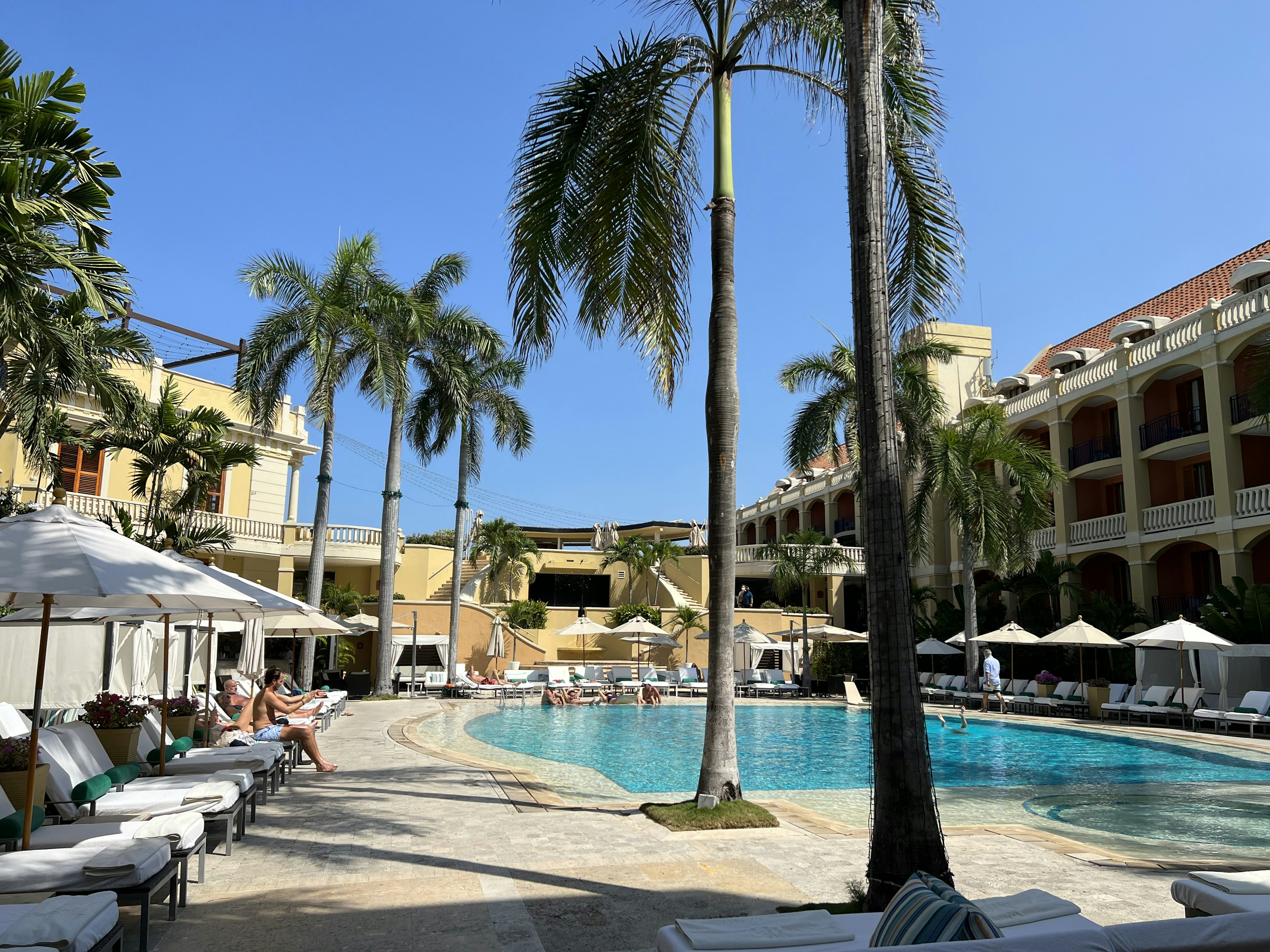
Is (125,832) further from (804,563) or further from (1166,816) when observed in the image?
(804,563)

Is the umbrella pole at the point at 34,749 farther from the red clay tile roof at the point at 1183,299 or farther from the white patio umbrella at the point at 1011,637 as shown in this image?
the red clay tile roof at the point at 1183,299

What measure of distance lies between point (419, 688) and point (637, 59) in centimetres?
2288

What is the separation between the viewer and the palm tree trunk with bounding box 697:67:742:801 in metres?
7.93

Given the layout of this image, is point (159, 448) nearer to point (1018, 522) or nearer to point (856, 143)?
point (856, 143)

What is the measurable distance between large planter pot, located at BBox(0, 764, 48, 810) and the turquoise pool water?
682 centimetres

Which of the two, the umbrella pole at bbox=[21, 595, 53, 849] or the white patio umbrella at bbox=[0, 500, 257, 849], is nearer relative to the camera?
the white patio umbrella at bbox=[0, 500, 257, 849]

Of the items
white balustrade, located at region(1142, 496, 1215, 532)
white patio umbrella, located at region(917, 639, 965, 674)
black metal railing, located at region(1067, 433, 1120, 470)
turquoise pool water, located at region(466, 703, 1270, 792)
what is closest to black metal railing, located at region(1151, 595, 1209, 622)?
white balustrade, located at region(1142, 496, 1215, 532)

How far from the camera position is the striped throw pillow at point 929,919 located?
2557mm

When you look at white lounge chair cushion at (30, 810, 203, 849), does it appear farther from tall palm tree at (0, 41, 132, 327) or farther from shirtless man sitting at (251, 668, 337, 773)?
shirtless man sitting at (251, 668, 337, 773)

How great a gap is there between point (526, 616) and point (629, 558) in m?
7.21

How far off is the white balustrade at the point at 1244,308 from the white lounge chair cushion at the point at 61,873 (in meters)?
25.1

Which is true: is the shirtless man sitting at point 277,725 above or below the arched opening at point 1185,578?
below

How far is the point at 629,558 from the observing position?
135 ft

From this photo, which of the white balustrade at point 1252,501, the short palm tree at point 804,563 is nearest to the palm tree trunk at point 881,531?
the white balustrade at point 1252,501
